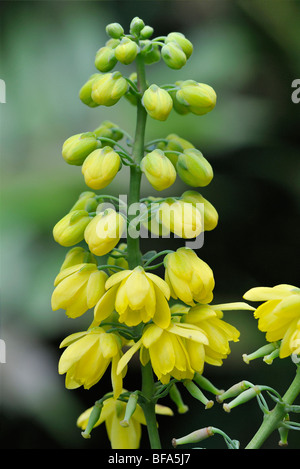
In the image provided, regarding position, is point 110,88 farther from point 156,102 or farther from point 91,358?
point 91,358

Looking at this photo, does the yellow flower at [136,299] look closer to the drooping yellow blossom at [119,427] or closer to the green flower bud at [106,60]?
the drooping yellow blossom at [119,427]

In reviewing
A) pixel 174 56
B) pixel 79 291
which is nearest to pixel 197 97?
pixel 174 56

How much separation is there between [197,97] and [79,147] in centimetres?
24

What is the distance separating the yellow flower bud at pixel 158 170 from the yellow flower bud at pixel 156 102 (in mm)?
71

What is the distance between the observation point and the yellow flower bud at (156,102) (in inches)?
42.6

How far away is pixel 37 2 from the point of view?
3.06 metres

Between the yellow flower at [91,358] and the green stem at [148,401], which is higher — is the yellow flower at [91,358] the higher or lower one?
the higher one

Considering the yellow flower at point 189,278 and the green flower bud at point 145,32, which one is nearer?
the yellow flower at point 189,278

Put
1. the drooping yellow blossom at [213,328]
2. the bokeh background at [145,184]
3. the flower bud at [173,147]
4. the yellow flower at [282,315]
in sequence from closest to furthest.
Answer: the yellow flower at [282,315] → the drooping yellow blossom at [213,328] → the flower bud at [173,147] → the bokeh background at [145,184]

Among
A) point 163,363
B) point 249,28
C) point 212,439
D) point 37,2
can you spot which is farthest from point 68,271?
point 37,2

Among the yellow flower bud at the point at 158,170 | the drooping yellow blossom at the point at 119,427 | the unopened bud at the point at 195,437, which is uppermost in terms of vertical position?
the yellow flower bud at the point at 158,170

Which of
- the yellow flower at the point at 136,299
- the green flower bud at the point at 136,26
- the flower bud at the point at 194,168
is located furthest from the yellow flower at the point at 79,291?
the green flower bud at the point at 136,26
